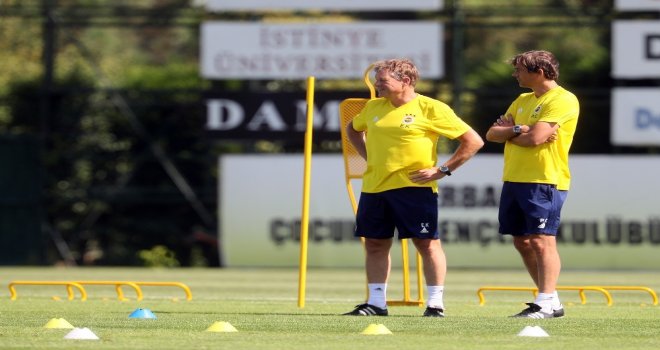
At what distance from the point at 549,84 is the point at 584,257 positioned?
12.4 meters

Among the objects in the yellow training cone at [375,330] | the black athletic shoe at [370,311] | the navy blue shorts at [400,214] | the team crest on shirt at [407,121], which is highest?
the team crest on shirt at [407,121]

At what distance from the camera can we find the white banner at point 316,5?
23.7 meters

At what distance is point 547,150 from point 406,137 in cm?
100

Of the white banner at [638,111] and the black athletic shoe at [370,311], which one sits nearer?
the black athletic shoe at [370,311]

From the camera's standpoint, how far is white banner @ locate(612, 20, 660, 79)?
2361cm

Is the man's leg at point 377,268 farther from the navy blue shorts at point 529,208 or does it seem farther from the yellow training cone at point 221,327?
the yellow training cone at point 221,327

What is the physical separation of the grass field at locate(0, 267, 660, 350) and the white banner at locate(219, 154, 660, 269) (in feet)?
16.9

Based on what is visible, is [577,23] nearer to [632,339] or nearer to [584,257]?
[584,257]

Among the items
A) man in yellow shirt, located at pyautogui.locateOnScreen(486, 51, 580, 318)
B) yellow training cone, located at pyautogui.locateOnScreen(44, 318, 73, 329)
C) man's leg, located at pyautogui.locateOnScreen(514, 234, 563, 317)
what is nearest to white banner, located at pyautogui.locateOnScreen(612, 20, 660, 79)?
man in yellow shirt, located at pyautogui.locateOnScreen(486, 51, 580, 318)

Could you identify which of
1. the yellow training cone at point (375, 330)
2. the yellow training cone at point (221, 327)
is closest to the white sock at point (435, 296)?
the yellow training cone at point (375, 330)

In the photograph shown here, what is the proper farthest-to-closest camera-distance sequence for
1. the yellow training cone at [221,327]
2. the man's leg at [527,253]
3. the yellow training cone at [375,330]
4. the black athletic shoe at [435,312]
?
the man's leg at [527,253], the black athletic shoe at [435,312], the yellow training cone at [221,327], the yellow training cone at [375,330]

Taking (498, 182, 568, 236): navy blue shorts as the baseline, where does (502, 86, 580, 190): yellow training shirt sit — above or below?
above

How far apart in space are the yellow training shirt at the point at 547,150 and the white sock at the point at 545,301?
783 millimetres

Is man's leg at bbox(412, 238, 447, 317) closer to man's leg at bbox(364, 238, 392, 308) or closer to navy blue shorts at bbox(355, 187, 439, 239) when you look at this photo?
navy blue shorts at bbox(355, 187, 439, 239)
